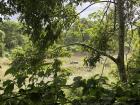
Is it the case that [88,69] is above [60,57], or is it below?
below

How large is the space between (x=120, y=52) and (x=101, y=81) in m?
13.3

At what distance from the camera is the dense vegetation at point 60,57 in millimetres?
2064

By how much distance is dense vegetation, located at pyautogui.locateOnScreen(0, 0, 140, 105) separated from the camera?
2064 millimetres

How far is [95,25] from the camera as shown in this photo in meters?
17.1

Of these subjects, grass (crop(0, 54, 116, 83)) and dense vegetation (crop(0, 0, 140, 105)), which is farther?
grass (crop(0, 54, 116, 83))

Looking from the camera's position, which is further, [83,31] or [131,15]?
[83,31]

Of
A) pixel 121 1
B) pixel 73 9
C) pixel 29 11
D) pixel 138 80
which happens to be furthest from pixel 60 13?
pixel 138 80

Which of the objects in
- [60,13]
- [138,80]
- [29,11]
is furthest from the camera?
[60,13]

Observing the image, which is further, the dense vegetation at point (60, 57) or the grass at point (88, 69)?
the grass at point (88, 69)

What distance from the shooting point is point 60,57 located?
16297 mm

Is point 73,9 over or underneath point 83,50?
over

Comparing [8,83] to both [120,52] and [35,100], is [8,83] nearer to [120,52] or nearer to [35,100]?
[35,100]

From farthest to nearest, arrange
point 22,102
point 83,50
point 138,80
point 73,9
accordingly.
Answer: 1. point 83,50
2. point 73,9
3. point 138,80
4. point 22,102

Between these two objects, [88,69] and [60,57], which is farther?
[88,69]
